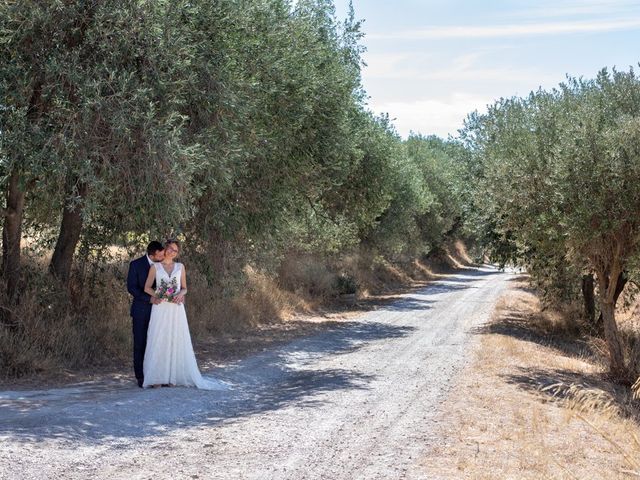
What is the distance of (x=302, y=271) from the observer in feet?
87.6

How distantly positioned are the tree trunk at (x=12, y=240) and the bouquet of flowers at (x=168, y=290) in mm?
3332

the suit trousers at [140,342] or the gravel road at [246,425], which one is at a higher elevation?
the suit trousers at [140,342]

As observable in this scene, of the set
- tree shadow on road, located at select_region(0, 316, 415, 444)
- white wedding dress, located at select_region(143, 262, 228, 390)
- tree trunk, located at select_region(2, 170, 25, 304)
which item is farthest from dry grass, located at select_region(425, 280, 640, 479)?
tree trunk, located at select_region(2, 170, 25, 304)

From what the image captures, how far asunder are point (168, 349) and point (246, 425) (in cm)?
243

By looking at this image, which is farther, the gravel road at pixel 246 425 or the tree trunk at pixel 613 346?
the tree trunk at pixel 613 346

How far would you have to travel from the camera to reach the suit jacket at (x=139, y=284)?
9906mm

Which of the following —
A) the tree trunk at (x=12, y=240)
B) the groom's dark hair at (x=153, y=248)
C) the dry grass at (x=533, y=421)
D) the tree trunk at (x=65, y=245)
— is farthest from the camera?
the tree trunk at (x=65, y=245)

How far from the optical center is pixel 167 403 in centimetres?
863

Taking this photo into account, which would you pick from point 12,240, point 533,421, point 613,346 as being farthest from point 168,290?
point 613,346

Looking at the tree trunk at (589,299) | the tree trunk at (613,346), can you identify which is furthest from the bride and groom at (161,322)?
the tree trunk at (589,299)

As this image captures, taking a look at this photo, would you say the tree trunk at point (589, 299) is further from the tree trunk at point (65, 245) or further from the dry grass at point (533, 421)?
the tree trunk at point (65, 245)

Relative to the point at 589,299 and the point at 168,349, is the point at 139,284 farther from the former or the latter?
the point at 589,299

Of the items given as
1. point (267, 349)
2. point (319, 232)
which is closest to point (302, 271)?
point (319, 232)

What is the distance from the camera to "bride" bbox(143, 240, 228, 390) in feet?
32.0
